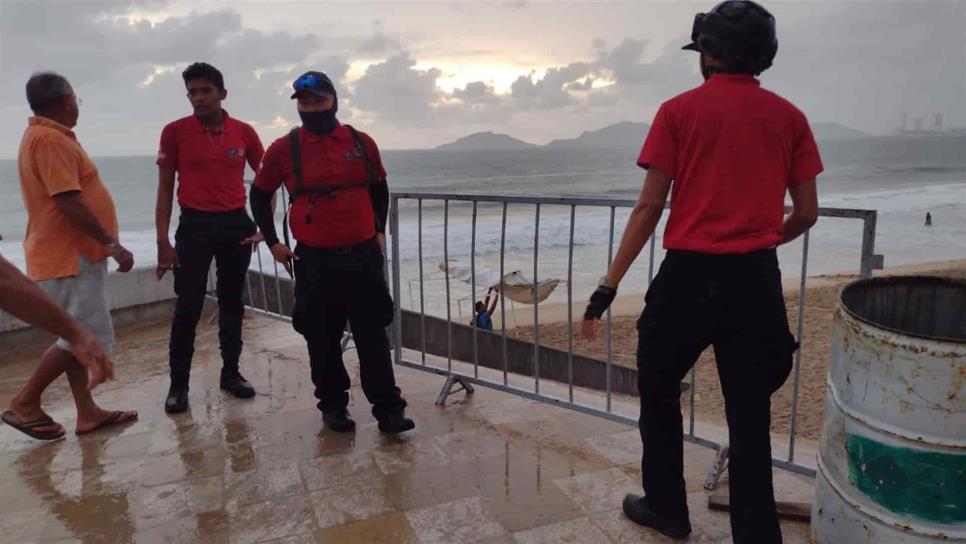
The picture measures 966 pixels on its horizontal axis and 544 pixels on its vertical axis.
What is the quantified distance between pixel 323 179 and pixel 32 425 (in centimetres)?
215

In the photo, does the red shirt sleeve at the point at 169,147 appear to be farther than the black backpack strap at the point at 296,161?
Yes

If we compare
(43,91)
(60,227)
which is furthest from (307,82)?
(60,227)

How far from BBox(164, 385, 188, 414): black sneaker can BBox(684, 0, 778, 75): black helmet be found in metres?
3.59

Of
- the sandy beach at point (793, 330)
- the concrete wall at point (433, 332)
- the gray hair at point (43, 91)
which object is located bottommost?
the sandy beach at point (793, 330)

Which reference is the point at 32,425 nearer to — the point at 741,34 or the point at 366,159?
the point at 366,159

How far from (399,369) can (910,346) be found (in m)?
3.46

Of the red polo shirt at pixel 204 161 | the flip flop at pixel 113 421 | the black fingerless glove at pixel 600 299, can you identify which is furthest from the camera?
the red polo shirt at pixel 204 161

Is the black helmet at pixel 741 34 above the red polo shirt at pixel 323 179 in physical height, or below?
above

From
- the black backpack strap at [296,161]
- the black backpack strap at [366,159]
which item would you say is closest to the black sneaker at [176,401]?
the black backpack strap at [296,161]

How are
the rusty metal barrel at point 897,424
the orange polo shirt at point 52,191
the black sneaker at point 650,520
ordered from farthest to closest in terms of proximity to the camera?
1. the orange polo shirt at point 52,191
2. the black sneaker at point 650,520
3. the rusty metal barrel at point 897,424

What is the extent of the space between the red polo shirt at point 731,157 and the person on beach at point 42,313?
1699mm

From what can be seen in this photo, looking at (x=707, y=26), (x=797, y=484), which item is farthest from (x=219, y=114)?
(x=797, y=484)

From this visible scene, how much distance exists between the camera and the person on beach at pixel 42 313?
177 cm

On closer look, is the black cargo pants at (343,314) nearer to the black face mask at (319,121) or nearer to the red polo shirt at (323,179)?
the red polo shirt at (323,179)
